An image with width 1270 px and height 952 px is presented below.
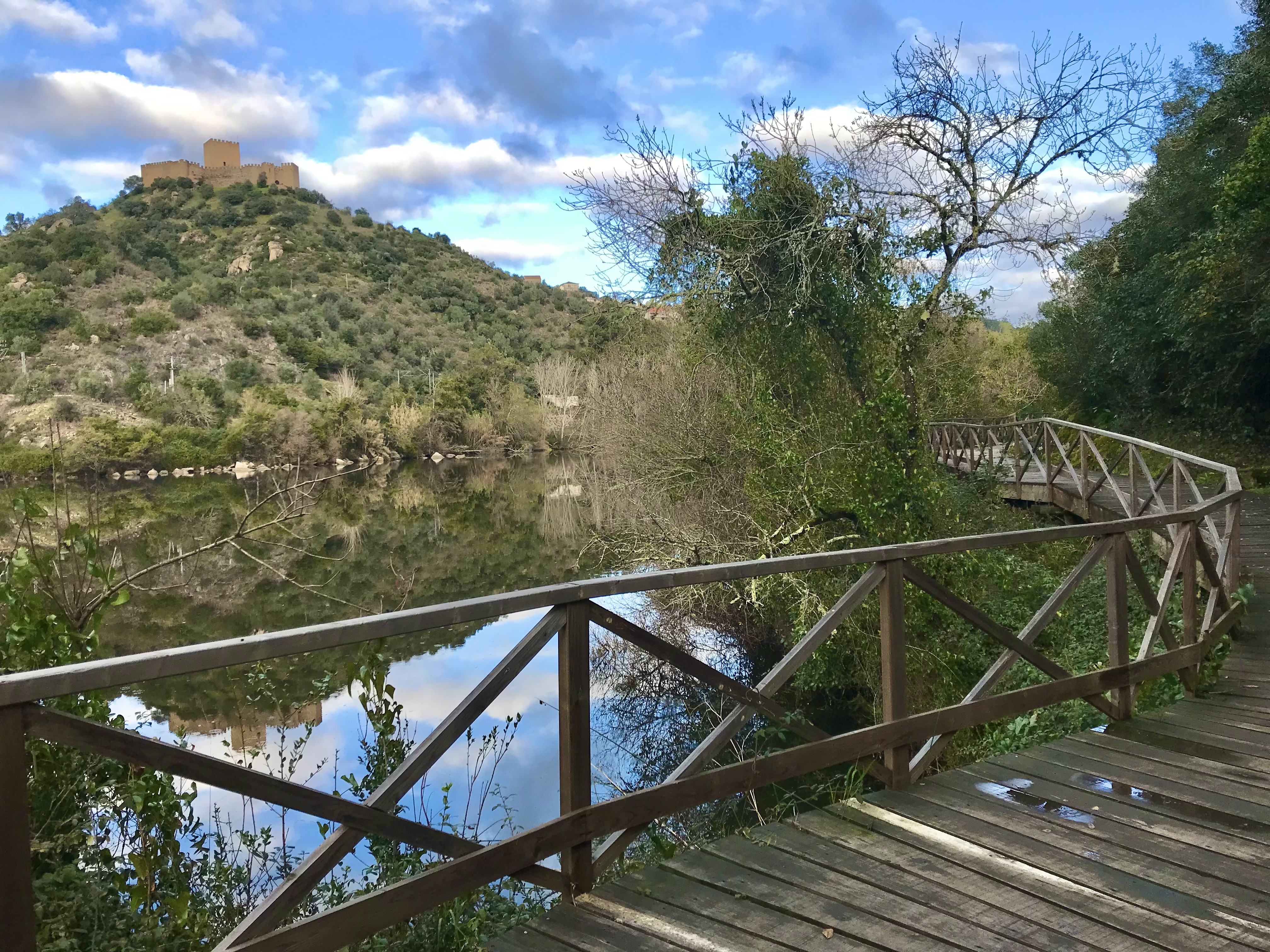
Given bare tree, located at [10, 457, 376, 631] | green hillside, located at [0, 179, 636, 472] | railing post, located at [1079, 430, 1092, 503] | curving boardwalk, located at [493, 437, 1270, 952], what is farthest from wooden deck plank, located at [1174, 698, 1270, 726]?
green hillside, located at [0, 179, 636, 472]

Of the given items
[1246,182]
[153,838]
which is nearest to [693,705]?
[153,838]

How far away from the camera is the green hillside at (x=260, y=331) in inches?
1677

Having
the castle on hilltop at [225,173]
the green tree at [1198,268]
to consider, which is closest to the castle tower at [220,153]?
the castle on hilltop at [225,173]

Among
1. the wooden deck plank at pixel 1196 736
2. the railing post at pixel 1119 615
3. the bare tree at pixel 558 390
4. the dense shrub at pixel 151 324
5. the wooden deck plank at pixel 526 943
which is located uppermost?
the dense shrub at pixel 151 324

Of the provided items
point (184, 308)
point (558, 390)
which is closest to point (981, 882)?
point (558, 390)

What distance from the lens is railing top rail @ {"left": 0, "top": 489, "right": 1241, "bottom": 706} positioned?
179 cm

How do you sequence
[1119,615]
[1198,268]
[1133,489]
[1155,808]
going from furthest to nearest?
[1198,268], [1133,489], [1119,615], [1155,808]

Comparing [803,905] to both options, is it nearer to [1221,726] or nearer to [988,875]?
[988,875]

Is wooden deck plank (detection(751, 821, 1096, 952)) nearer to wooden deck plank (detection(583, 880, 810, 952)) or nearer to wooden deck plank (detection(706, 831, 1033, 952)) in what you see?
wooden deck plank (detection(706, 831, 1033, 952))

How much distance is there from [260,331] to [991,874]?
2682 inches

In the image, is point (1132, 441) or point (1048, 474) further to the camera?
point (1048, 474)

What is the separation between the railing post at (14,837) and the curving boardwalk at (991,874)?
1.13 m

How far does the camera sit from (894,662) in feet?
11.7

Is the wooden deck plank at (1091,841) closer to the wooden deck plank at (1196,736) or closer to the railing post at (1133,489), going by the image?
the wooden deck plank at (1196,736)
